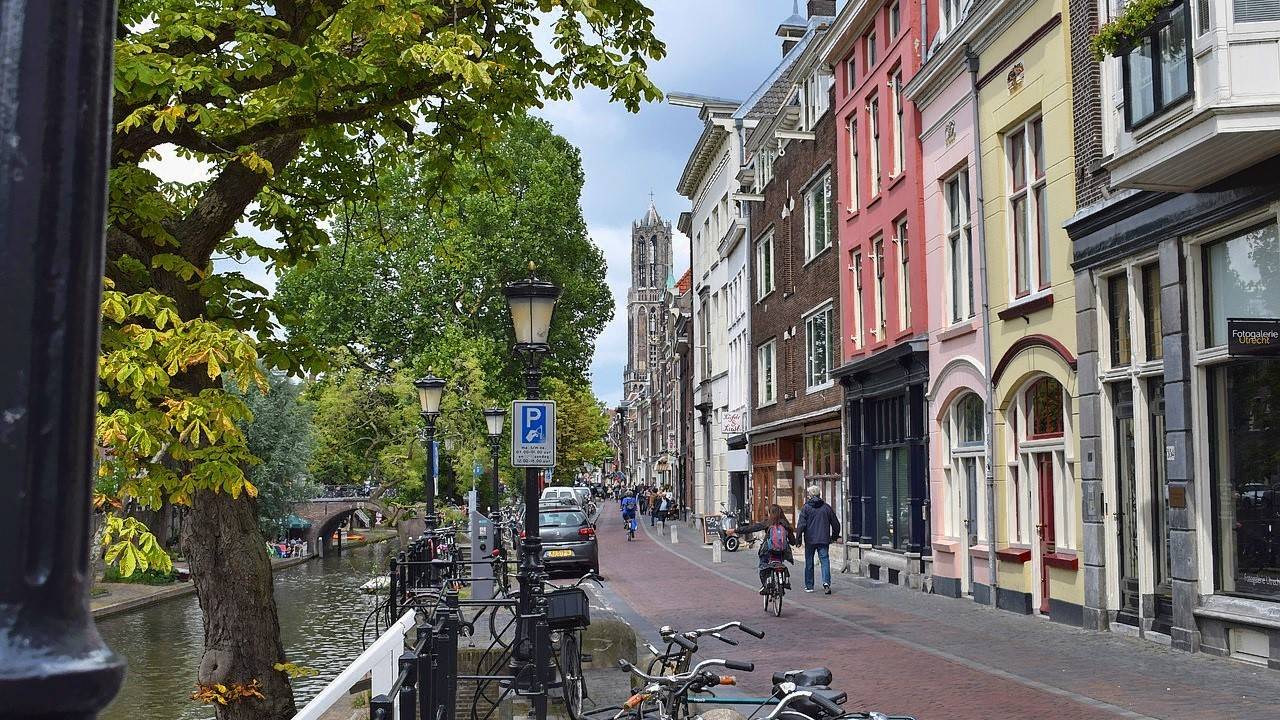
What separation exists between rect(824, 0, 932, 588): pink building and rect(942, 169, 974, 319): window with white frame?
116 centimetres

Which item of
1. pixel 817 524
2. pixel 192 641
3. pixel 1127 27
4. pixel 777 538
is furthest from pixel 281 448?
pixel 1127 27

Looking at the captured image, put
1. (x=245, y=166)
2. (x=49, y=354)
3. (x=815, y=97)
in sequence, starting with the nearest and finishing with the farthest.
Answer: (x=49, y=354) → (x=245, y=166) → (x=815, y=97)

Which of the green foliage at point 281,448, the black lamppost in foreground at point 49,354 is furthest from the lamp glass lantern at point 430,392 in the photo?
the green foliage at point 281,448

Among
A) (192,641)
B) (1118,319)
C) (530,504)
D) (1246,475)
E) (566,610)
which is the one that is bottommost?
(192,641)

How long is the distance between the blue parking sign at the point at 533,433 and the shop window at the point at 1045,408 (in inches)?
311

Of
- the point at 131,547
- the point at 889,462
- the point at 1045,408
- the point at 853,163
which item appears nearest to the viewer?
the point at 131,547

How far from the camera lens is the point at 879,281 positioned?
2652 centimetres

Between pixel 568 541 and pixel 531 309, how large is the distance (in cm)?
1616

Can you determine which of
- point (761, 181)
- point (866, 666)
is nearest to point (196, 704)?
point (866, 666)

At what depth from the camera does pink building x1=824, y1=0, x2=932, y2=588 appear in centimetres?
2353

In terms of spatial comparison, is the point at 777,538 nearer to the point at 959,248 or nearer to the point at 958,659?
the point at 958,659

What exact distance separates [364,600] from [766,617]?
16130 millimetres

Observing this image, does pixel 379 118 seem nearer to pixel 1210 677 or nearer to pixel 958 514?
pixel 1210 677

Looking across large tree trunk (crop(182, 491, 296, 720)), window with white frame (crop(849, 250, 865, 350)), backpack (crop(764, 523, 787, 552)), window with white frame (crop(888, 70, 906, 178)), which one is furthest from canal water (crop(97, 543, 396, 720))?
window with white frame (crop(888, 70, 906, 178))
